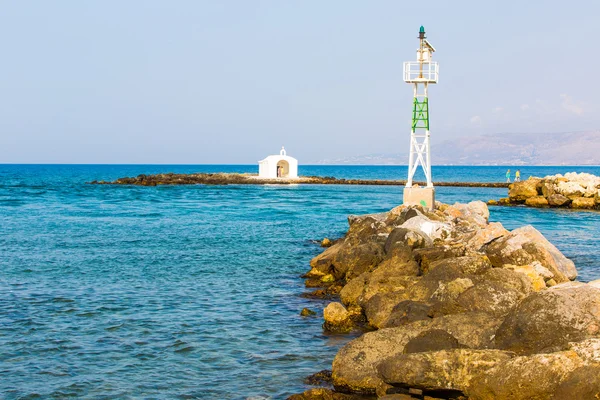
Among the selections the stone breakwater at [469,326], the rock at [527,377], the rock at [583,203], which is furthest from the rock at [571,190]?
the rock at [527,377]

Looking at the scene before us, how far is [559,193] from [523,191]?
291 cm

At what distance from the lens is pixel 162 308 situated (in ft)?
44.5

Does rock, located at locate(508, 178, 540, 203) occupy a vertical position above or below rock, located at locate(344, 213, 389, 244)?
above

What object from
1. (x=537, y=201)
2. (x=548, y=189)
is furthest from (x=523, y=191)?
(x=548, y=189)

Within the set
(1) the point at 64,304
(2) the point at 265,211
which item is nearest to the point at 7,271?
(1) the point at 64,304

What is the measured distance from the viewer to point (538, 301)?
8375 mm

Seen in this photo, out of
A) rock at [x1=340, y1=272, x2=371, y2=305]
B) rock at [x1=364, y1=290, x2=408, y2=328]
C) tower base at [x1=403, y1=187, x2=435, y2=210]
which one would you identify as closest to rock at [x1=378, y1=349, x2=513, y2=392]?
rock at [x1=364, y1=290, x2=408, y2=328]

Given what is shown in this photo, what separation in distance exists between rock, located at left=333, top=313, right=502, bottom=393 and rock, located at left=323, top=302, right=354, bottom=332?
253 cm

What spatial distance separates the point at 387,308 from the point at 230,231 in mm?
17303

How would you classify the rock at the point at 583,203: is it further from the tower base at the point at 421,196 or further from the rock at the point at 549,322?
the rock at the point at 549,322

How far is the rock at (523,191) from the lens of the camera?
150ft

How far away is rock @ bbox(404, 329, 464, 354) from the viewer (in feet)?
26.9

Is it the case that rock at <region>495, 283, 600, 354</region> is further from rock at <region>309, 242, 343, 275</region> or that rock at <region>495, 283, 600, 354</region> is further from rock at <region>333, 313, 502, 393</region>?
rock at <region>309, 242, 343, 275</region>

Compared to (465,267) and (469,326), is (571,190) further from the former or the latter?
(469,326)
